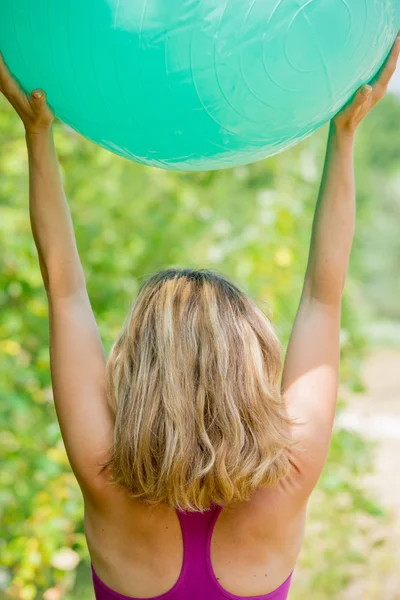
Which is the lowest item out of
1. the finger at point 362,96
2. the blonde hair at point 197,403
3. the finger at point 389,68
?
the blonde hair at point 197,403

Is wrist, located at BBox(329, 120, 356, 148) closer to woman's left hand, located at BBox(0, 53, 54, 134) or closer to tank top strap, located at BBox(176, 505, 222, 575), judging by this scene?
woman's left hand, located at BBox(0, 53, 54, 134)

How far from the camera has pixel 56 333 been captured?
1.57m

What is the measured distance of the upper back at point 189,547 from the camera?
4.95 feet

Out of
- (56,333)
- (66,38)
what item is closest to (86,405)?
(56,333)

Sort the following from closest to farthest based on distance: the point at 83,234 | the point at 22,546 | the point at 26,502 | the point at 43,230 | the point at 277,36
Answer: the point at 277,36 < the point at 43,230 < the point at 22,546 < the point at 26,502 < the point at 83,234

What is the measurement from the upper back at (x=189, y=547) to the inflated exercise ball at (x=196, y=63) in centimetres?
67

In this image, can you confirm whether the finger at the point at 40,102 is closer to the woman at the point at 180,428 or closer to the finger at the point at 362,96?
the woman at the point at 180,428

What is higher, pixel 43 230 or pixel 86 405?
pixel 43 230

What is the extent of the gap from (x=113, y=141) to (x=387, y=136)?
726 inches

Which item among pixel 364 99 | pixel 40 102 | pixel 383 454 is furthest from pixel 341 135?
pixel 383 454

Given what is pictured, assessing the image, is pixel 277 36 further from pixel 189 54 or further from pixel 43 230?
pixel 43 230

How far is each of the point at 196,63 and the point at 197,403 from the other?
0.60 metres

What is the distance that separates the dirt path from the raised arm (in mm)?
2760

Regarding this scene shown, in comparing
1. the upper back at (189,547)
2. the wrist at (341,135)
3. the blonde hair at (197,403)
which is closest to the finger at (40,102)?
the blonde hair at (197,403)
